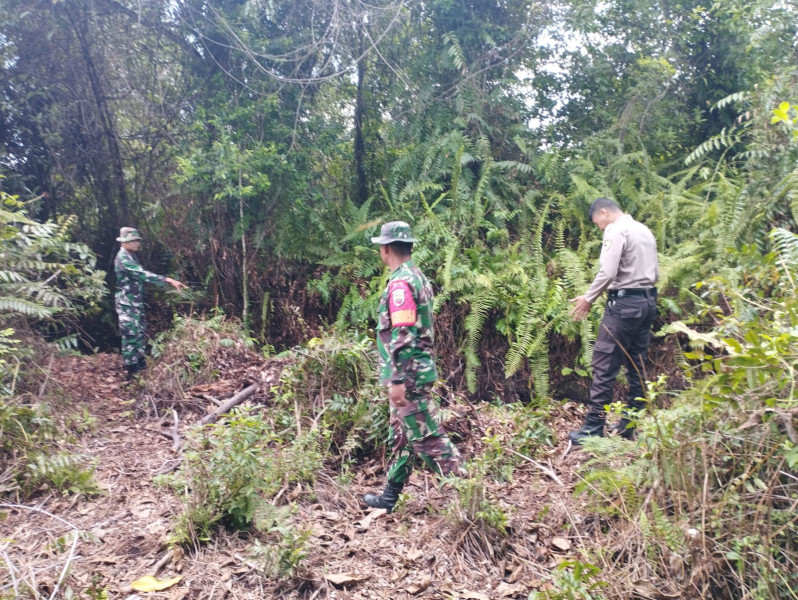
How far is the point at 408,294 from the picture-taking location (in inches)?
165

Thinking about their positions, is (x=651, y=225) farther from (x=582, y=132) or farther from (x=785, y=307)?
(x=785, y=307)

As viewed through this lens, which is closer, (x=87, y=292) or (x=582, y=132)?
(x=87, y=292)

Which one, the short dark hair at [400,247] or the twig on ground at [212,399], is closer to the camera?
the short dark hair at [400,247]

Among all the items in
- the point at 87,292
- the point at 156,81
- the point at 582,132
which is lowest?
the point at 87,292

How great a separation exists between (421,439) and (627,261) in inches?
96.3

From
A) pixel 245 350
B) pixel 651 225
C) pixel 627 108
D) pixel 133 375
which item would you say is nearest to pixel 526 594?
pixel 245 350

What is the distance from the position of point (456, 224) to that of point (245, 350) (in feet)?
10.5

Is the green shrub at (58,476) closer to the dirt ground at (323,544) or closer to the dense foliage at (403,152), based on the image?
the dirt ground at (323,544)

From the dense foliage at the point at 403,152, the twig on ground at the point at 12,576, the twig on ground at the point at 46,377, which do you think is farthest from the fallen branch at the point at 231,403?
the twig on ground at the point at 12,576

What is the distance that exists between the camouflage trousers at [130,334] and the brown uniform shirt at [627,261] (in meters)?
5.64

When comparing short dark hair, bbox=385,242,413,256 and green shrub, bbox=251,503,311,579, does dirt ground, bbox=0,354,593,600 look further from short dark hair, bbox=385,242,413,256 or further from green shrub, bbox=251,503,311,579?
short dark hair, bbox=385,242,413,256

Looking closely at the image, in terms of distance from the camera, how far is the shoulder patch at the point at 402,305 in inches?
165

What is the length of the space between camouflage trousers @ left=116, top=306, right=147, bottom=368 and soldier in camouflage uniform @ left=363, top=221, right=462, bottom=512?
176 inches

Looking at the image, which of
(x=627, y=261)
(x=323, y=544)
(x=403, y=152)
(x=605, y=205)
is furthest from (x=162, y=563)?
(x=403, y=152)
